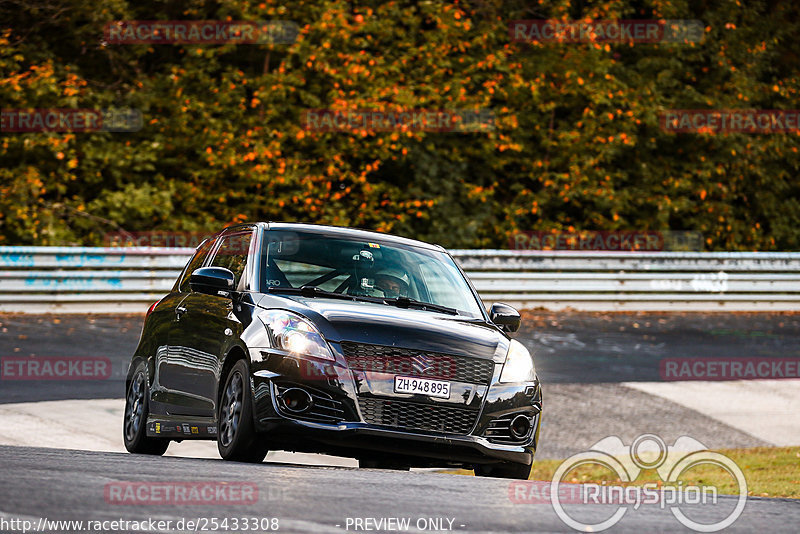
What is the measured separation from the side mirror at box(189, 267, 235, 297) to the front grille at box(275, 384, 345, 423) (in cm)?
108

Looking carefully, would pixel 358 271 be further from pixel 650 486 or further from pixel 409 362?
pixel 650 486

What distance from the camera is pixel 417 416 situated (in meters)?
7.56

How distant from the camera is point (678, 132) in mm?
28844

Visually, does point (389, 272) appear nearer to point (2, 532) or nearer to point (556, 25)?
point (2, 532)

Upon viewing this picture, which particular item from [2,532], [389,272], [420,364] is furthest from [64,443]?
[2,532]

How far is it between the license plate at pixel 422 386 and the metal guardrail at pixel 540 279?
A: 12.9m

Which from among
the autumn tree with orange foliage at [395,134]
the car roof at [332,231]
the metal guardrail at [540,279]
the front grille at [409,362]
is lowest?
the metal guardrail at [540,279]

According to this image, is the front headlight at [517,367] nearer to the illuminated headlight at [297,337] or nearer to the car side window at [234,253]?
the illuminated headlight at [297,337]

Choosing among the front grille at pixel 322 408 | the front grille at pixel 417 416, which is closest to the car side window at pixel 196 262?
the front grille at pixel 322 408

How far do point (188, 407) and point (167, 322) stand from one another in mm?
941

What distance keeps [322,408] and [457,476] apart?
3.34ft

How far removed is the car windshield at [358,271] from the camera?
8.55 metres

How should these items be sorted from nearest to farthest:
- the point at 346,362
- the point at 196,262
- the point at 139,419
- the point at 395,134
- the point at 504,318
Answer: the point at 346,362 < the point at 504,318 < the point at 139,419 < the point at 196,262 < the point at 395,134

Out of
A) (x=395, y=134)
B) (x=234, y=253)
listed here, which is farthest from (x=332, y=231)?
(x=395, y=134)
